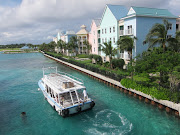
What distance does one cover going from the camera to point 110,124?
1541cm

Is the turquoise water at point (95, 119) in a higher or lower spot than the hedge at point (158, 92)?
lower

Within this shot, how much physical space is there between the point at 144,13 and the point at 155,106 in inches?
784

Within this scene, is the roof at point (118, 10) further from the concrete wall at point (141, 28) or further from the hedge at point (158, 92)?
the hedge at point (158, 92)

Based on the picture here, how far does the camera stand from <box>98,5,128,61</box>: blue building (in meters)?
38.2

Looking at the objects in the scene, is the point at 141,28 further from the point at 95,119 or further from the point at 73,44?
the point at 73,44

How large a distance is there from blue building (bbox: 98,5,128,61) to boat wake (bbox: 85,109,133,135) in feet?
80.7

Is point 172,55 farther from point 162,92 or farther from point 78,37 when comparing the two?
point 78,37

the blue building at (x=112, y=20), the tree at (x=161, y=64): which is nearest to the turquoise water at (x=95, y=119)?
the tree at (x=161, y=64)

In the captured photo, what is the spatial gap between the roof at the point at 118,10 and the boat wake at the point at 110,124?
26.8 meters

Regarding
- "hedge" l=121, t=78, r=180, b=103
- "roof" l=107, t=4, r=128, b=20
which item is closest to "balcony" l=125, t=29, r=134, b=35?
"roof" l=107, t=4, r=128, b=20

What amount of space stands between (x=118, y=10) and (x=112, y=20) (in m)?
3.32

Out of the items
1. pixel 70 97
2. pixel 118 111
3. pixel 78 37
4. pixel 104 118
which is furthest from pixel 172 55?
pixel 78 37

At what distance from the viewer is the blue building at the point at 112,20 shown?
38219mm

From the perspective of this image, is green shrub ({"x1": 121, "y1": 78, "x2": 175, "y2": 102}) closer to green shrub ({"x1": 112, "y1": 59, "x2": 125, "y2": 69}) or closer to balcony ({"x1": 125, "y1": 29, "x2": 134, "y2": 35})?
green shrub ({"x1": 112, "y1": 59, "x2": 125, "y2": 69})
